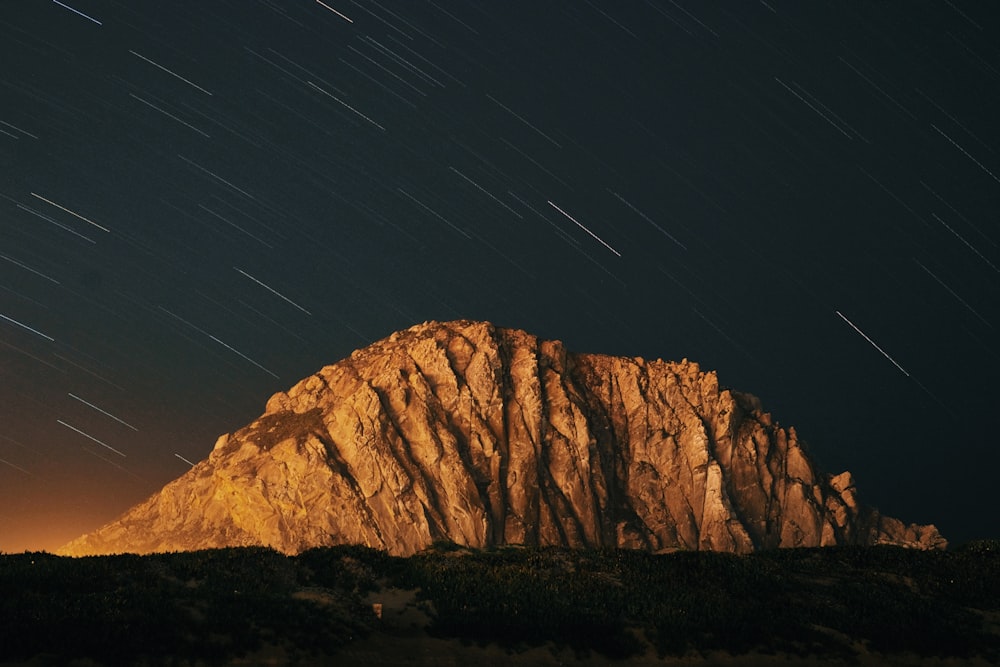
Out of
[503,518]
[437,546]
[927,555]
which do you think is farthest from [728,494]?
[437,546]

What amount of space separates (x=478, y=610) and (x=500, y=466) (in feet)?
326

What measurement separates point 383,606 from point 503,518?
316ft

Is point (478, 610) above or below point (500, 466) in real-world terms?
above

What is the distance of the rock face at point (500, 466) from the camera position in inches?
4879

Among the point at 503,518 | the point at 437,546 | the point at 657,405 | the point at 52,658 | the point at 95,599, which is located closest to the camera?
the point at 52,658

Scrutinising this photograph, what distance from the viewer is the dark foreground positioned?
27.8 metres

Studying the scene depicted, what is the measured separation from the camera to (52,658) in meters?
25.0

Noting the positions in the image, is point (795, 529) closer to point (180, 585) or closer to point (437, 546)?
point (437, 546)

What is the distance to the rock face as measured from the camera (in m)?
124

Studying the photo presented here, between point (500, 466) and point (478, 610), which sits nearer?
point (478, 610)

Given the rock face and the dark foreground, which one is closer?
the dark foreground

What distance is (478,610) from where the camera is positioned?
3344cm

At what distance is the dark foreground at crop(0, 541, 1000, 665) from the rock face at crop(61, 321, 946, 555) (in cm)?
8320

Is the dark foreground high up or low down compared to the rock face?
up
